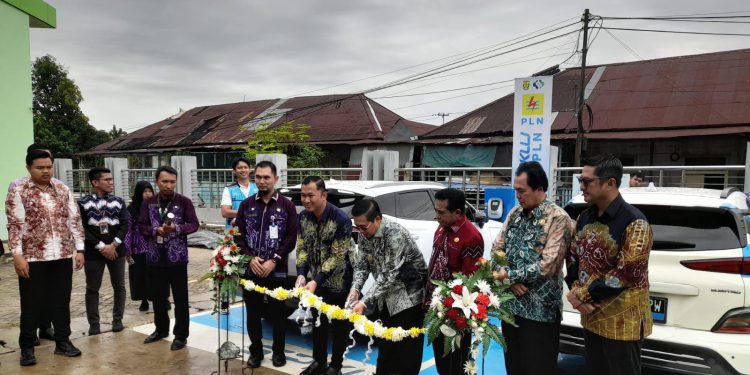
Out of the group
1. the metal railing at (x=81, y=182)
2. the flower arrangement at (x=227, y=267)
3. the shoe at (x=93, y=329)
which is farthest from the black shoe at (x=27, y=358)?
the metal railing at (x=81, y=182)

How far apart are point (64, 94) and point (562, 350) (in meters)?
35.1

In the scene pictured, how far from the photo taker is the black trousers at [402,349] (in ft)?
11.7

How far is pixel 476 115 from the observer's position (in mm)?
21688

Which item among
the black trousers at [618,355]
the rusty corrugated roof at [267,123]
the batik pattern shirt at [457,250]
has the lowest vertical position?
the black trousers at [618,355]

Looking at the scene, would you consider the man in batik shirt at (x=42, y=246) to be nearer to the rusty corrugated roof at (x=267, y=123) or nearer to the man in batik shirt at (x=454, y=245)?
the man in batik shirt at (x=454, y=245)

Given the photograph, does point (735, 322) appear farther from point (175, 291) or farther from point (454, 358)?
point (175, 291)

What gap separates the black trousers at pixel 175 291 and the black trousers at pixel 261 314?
880 mm

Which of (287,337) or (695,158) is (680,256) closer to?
(287,337)

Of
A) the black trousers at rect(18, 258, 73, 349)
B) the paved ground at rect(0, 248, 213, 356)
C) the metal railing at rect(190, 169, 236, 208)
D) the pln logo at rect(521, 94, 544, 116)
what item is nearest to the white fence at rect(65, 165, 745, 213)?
the metal railing at rect(190, 169, 236, 208)

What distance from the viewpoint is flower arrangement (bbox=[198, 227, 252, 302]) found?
4.30 metres

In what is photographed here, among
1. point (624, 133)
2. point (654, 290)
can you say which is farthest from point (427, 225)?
point (624, 133)

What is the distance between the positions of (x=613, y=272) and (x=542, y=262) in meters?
0.39

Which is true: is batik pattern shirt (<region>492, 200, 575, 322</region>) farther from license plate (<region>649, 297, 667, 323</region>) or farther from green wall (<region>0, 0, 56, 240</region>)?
green wall (<region>0, 0, 56, 240</region>)

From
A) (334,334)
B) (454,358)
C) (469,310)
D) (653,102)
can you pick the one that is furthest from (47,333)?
(653,102)
